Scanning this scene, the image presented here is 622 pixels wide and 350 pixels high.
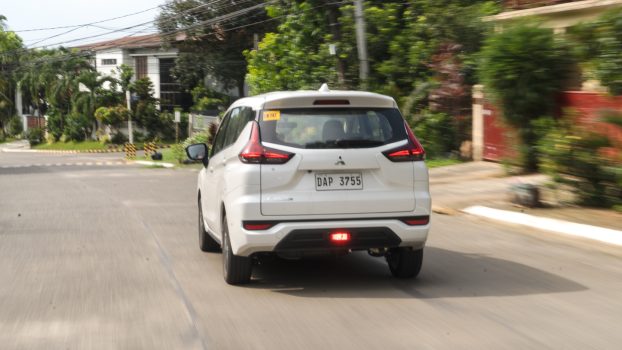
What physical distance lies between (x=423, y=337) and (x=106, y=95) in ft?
221

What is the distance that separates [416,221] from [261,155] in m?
1.44

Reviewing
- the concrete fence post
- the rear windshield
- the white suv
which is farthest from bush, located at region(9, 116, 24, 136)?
the rear windshield

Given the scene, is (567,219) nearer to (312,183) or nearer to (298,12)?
(312,183)

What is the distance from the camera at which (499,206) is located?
13.2 metres

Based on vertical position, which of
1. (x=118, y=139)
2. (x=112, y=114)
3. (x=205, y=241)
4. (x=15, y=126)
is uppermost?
(x=112, y=114)

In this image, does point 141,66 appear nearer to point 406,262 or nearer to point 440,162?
point 440,162

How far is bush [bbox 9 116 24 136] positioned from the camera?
90.0m

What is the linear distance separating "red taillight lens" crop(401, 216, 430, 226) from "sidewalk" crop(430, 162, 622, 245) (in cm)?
363

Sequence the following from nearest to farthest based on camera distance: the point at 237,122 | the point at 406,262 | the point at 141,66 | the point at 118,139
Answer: the point at 406,262 < the point at 237,122 < the point at 118,139 < the point at 141,66

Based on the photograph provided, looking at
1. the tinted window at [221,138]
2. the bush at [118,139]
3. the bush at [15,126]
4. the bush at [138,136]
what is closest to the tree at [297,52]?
the tinted window at [221,138]

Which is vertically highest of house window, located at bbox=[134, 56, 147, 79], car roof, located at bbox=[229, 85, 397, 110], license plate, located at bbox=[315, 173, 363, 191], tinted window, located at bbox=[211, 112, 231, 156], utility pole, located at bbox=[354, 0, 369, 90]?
house window, located at bbox=[134, 56, 147, 79]

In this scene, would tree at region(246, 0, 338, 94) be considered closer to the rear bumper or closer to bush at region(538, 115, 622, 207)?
bush at region(538, 115, 622, 207)

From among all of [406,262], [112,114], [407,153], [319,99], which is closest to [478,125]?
[406,262]

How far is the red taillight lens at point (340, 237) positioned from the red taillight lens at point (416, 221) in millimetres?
515
